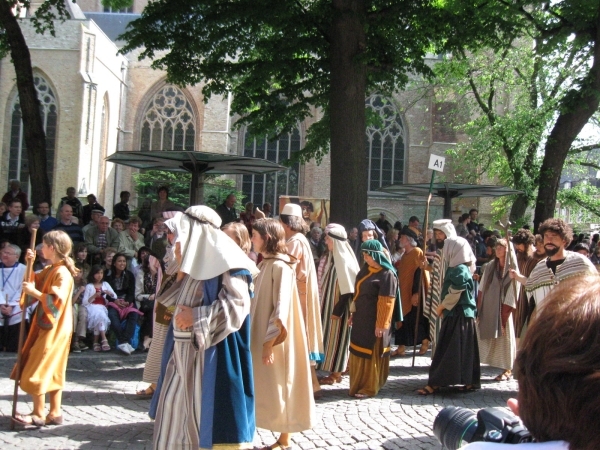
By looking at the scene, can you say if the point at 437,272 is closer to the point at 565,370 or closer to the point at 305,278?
the point at 305,278

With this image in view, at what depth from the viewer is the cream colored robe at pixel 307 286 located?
6918 mm

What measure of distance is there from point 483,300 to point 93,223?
7.34 metres

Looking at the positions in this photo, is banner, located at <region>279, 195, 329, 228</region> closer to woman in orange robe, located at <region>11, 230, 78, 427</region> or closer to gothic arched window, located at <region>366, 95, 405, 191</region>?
woman in orange robe, located at <region>11, 230, 78, 427</region>

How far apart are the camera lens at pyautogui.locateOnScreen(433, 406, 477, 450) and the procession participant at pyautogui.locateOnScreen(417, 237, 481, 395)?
639cm

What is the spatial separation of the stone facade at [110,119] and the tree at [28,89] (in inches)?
592

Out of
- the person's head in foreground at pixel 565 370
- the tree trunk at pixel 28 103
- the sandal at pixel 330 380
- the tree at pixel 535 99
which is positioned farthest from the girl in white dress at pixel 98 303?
the person's head in foreground at pixel 565 370

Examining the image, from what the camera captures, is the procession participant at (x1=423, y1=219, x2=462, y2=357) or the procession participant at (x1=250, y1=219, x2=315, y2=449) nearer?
the procession participant at (x1=250, y1=219, x2=315, y2=449)

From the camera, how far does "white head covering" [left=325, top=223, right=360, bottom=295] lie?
8.12 meters

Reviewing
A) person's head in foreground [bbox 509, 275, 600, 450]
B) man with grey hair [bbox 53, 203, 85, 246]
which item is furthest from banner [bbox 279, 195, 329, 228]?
person's head in foreground [bbox 509, 275, 600, 450]

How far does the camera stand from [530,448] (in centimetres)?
131

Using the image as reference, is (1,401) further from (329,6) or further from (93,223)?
(329,6)

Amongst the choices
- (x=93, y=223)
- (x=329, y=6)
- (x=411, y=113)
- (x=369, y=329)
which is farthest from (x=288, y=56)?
(x=411, y=113)

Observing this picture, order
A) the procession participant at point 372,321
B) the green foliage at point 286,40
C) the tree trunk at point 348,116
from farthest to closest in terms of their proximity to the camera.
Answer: the green foliage at point 286,40 < the tree trunk at point 348,116 < the procession participant at point 372,321

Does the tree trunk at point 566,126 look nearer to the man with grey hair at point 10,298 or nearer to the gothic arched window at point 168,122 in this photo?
the man with grey hair at point 10,298
